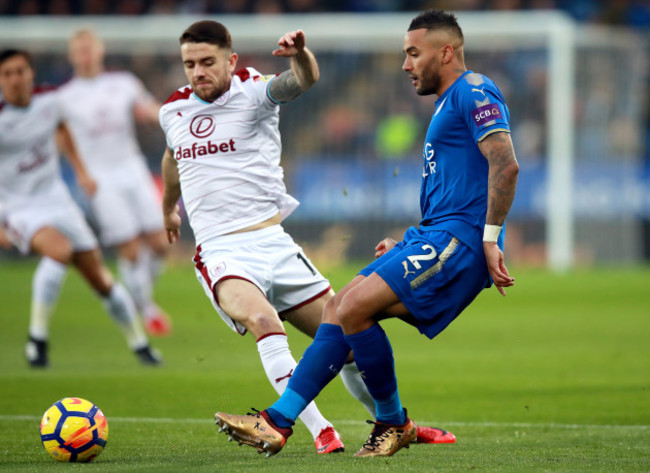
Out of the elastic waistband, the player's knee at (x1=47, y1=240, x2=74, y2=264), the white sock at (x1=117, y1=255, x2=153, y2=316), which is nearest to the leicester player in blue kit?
the elastic waistband

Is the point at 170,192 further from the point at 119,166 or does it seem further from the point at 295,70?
the point at 119,166

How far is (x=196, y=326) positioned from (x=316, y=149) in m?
6.55

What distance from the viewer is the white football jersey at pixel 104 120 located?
42.7 ft

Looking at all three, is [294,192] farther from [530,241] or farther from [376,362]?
[376,362]

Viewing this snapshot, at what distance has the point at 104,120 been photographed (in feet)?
43.0

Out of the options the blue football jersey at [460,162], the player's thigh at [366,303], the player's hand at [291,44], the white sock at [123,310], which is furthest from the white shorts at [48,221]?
the blue football jersey at [460,162]

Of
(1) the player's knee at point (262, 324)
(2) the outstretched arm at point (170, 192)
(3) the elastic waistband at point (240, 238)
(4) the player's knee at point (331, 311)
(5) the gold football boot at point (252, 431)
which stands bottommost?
(5) the gold football boot at point (252, 431)

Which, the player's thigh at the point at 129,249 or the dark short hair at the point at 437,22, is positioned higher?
the dark short hair at the point at 437,22

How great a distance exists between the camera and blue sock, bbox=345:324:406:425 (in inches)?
212

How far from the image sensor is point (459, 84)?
17.9 feet

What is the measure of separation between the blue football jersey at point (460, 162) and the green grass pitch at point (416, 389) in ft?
3.71

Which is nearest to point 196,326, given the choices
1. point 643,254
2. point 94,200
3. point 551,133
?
point 94,200

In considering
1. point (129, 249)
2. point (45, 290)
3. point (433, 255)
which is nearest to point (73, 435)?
point (433, 255)

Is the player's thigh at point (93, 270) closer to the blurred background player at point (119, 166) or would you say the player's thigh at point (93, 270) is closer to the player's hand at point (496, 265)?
the blurred background player at point (119, 166)
